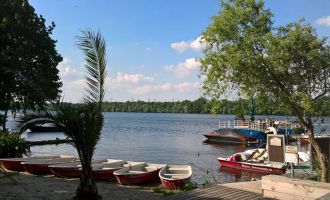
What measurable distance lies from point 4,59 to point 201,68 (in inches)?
826

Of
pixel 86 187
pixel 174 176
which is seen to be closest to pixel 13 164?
pixel 174 176

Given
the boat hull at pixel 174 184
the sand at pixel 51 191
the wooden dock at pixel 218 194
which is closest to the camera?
the wooden dock at pixel 218 194

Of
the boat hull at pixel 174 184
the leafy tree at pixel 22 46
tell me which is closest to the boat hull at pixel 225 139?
the leafy tree at pixel 22 46

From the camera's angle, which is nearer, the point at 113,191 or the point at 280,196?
the point at 280,196

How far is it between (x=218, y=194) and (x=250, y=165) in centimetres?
1558

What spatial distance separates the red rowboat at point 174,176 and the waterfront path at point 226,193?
4592 mm

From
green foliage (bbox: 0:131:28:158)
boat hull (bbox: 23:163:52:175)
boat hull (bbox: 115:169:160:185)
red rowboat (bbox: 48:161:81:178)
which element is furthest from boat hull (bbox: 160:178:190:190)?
green foliage (bbox: 0:131:28:158)

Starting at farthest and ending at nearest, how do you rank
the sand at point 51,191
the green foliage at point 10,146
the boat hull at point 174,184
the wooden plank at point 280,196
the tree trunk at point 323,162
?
the green foliage at point 10,146 < the boat hull at point 174,184 < the sand at point 51,191 < the tree trunk at point 323,162 < the wooden plank at point 280,196

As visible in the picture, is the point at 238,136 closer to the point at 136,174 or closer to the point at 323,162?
the point at 136,174

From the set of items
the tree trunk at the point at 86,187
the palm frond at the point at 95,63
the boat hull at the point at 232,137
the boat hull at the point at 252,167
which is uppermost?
the palm frond at the point at 95,63

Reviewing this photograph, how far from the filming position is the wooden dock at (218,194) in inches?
354

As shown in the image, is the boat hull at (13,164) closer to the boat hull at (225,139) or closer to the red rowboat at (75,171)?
the red rowboat at (75,171)

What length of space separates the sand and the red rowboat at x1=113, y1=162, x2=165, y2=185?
79cm

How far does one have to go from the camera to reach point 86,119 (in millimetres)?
10375
